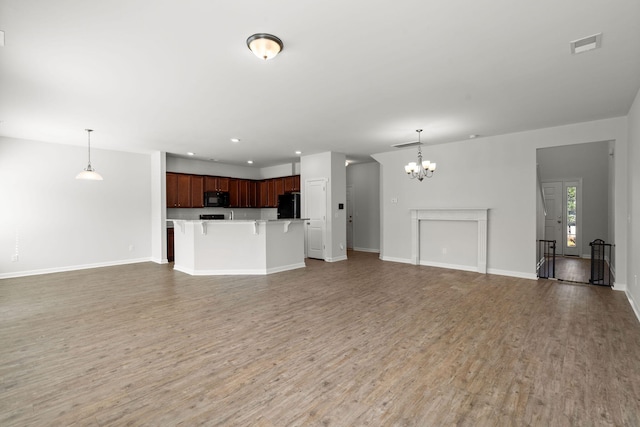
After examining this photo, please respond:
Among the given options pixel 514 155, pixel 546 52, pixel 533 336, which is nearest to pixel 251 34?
pixel 546 52

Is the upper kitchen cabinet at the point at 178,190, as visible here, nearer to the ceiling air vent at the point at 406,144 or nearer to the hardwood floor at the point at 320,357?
the hardwood floor at the point at 320,357

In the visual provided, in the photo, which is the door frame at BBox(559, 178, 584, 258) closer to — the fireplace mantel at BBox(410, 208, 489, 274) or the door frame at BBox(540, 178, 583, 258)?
the door frame at BBox(540, 178, 583, 258)

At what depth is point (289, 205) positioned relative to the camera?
8.93 metres

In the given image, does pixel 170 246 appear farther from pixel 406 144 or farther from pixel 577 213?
pixel 577 213

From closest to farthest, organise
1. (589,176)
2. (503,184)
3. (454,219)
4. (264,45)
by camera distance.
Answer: (264,45) → (503,184) → (454,219) → (589,176)

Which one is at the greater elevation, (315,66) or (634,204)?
(315,66)

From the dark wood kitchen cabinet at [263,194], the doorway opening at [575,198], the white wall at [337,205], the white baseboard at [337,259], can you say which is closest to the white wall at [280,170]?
the dark wood kitchen cabinet at [263,194]

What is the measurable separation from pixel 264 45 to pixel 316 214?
18.6 ft

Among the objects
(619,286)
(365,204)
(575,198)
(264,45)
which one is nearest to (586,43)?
(264,45)

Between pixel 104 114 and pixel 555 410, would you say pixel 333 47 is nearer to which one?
pixel 555 410

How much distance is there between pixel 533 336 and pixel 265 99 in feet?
13.3

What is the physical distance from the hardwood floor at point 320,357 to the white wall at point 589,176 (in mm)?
4265

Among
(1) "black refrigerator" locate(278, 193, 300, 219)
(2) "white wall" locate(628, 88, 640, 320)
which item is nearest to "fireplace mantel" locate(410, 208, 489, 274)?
(2) "white wall" locate(628, 88, 640, 320)

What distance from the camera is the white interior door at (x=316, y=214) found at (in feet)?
25.6
